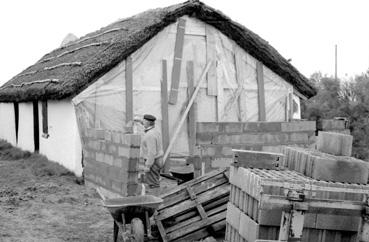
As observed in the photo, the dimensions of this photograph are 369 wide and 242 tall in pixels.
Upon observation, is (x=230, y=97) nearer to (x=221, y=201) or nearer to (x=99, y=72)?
(x=99, y=72)

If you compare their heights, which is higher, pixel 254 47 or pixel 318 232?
pixel 254 47

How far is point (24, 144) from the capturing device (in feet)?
59.1

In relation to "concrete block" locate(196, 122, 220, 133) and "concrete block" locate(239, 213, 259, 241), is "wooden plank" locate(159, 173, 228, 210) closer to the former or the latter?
"concrete block" locate(196, 122, 220, 133)

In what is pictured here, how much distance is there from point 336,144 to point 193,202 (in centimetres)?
268

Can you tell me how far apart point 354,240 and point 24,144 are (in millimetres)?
14680

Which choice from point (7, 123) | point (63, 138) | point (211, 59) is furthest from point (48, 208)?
point (7, 123)

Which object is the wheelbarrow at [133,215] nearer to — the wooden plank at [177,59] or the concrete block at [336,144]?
the concrete block at [336,144]

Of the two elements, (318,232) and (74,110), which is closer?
(318,232)

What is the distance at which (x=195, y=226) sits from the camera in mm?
7363

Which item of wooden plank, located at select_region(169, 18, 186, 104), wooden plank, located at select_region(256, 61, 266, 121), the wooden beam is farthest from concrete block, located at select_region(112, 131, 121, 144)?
wooden plank, located at select_region(256, 61, 266, 121)

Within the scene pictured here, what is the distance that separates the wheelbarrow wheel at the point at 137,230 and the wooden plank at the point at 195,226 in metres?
0.80

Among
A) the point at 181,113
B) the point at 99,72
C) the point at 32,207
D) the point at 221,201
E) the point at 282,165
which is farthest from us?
the point at 181,113

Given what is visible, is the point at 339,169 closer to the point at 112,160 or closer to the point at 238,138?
the point at 238,138

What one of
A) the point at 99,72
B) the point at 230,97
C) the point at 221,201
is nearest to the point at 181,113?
the point at 230,97
